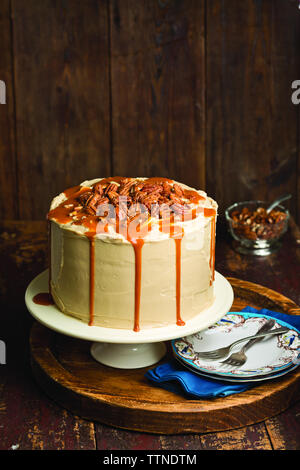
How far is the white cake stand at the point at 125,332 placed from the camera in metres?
1.19

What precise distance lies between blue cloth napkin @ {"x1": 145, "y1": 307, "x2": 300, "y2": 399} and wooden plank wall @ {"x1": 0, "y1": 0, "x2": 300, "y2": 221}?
4.16 ft

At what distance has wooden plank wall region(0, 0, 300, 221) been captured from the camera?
226 centimetres

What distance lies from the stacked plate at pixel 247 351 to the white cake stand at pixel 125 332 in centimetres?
8

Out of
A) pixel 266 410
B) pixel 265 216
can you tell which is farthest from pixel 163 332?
pixel 265 216

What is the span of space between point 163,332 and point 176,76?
1.36 metres

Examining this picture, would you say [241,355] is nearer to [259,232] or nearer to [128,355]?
[128,355]

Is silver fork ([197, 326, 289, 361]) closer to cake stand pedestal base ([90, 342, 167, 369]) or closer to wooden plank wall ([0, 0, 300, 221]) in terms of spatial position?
cake stand pedestal base ([90, 342, 167, 369])

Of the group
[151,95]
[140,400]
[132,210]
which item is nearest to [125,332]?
[140,400]

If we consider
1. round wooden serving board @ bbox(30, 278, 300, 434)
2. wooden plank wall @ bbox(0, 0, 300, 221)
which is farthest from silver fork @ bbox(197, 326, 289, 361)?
wooden plank wall @ bbox(0, 0, 300, 221)

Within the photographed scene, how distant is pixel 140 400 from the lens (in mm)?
1172

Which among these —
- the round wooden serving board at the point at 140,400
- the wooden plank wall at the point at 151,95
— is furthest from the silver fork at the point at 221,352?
the wooden plank wall at the point at 151,95

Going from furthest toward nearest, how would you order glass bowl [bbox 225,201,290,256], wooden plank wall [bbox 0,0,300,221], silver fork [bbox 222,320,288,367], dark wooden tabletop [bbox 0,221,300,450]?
1. wooden plank wall [bbox 0,0,300,221]
2. glass bowl [bbox 225,201,290,256]
3. silver fork [bbox 222,320,288,367]
4. dark wooden tabletop [bbox 0,221,300,450]

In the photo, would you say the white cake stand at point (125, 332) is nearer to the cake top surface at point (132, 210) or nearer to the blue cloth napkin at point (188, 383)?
the blue cloth napkin at point (188, 383)

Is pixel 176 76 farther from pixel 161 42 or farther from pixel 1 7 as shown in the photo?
pixel 1 7
